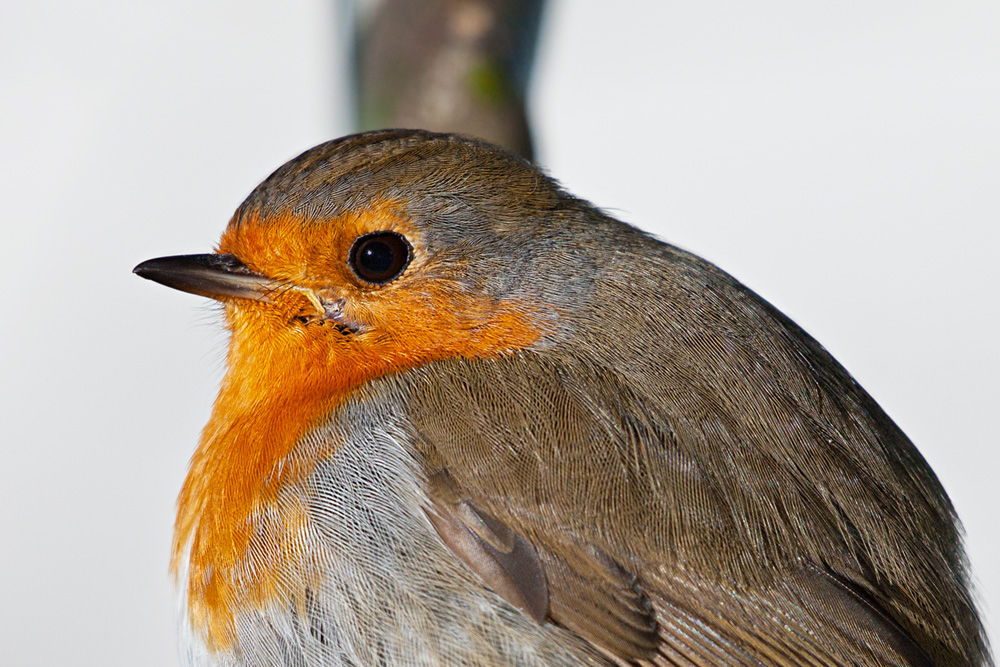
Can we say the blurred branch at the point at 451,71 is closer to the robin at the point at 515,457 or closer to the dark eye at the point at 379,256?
the robin at the point at 515,457

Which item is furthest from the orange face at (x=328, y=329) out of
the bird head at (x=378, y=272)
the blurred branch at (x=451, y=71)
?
the blurred branch at (x=451, y=71)

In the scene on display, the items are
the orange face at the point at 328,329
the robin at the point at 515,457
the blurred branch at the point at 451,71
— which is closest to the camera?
the robin at the point at 515,457

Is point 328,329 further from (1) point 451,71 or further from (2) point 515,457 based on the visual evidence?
(1) point 451,71

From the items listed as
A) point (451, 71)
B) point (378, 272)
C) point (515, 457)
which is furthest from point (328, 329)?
point (451, 71)

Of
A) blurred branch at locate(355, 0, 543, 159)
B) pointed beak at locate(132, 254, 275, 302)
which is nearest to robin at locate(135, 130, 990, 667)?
pointed beak at locate(132, 254, 275, 302)

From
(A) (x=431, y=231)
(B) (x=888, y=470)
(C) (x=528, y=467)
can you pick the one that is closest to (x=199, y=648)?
(C) (x=528, y=467)

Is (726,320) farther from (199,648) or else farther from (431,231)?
(199,648)

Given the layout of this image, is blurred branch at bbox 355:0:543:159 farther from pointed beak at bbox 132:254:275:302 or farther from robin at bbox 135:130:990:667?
pointed beak at bbox 132:254:275:302
